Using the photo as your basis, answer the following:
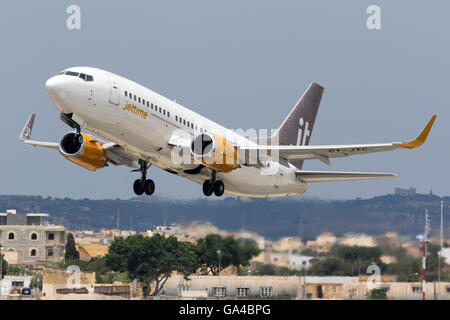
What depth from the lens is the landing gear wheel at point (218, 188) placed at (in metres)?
41.0

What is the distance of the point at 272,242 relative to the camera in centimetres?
3919

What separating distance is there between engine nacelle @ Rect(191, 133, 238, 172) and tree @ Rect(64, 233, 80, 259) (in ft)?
49.6

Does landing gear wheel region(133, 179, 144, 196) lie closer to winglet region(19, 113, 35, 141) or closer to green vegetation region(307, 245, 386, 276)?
winglet region(19, 113, 35, 141)

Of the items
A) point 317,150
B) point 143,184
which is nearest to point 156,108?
point 143,184

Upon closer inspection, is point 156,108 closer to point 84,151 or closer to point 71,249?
point 84,151

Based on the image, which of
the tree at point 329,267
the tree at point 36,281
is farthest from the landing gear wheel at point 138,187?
the tree at point 36,281

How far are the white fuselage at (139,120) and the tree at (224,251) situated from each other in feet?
9.89

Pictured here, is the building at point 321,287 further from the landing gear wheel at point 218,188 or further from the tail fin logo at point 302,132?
the tail fin logo at point 302,132

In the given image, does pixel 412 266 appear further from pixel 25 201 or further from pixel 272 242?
pixel 25 201

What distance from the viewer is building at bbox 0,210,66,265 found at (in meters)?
Answer: 56.3

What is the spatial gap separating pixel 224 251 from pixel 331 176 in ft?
25.2
